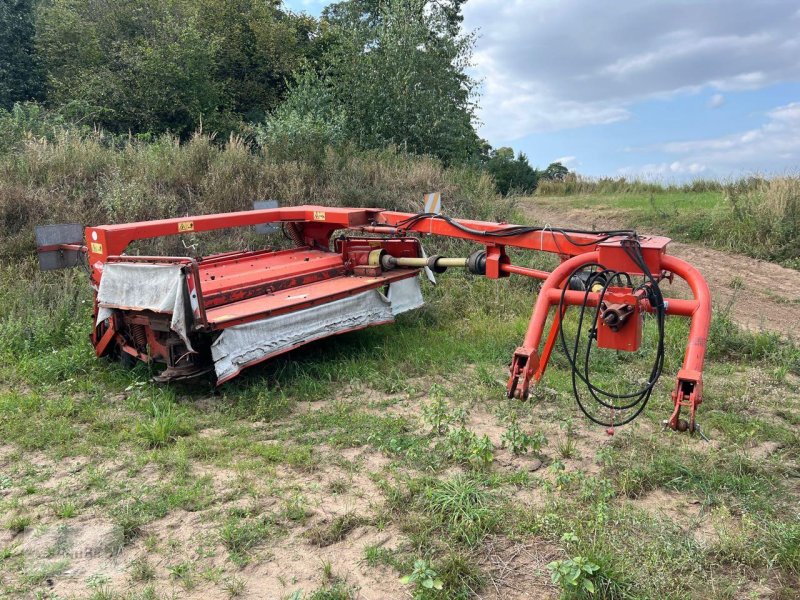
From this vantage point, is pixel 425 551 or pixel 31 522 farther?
pixel 31 522

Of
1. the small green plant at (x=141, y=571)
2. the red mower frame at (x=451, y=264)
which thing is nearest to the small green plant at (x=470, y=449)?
the red mower frame at (x=451, y=264)

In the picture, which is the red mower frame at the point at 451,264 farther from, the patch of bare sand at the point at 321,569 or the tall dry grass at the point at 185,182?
the tall dry grass at the point at 185,182

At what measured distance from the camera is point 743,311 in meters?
8.47

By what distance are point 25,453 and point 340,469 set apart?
2189mm

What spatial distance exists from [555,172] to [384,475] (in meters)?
20.4

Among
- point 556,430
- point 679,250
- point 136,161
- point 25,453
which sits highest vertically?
point 136,161

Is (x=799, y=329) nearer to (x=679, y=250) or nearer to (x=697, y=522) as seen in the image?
(x=679, y=250)

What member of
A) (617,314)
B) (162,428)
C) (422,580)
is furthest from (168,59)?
(422,580)

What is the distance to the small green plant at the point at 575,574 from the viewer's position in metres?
2.54

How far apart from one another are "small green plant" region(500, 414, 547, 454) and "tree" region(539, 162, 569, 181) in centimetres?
1769

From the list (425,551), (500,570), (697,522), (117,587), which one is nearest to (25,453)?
(117,587)

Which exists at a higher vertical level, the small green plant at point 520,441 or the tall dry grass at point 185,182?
the tall dry grass at point 185,182

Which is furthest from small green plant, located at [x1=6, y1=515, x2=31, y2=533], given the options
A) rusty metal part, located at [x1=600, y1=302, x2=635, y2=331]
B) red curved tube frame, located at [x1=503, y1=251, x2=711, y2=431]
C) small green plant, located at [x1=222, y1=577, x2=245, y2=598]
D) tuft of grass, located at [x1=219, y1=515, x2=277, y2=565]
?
rusty metal part, located at [x1=600, y1=302, x2=635, y2=331]

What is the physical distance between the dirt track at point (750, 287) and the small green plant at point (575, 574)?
17.1 ft
